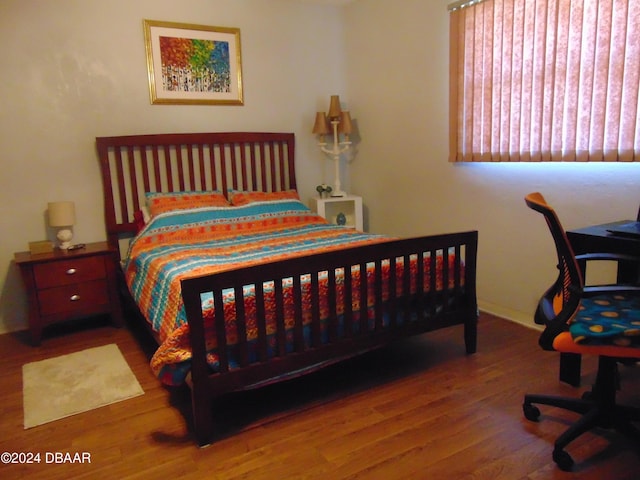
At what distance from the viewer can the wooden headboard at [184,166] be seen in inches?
138

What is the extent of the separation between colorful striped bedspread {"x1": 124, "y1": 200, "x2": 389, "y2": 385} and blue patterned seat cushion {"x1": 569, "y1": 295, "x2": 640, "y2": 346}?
1269 mm

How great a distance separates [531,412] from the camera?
1985 mm

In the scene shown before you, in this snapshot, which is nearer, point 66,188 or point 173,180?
Answer: point 66,188

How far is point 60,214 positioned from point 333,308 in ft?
7.00

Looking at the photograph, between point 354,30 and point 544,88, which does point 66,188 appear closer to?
point 354,30

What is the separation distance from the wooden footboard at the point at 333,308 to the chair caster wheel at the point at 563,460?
0.89 metres

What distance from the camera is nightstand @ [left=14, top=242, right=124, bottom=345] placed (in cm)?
302

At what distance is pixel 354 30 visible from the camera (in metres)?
4.25

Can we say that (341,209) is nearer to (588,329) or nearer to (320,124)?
(320,124)

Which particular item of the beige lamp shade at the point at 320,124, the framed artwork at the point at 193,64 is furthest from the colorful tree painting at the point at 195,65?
the beige lamp shade at the point at 320,124

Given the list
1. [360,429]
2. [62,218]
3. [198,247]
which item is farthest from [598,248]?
[62,218]

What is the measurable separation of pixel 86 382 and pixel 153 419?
1.99 feet

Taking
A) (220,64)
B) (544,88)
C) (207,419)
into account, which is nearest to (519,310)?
(544,88)

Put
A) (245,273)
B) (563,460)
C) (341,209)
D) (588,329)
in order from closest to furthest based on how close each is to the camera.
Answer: (588,329) → (563,460) → (245,273) → (341,209)
